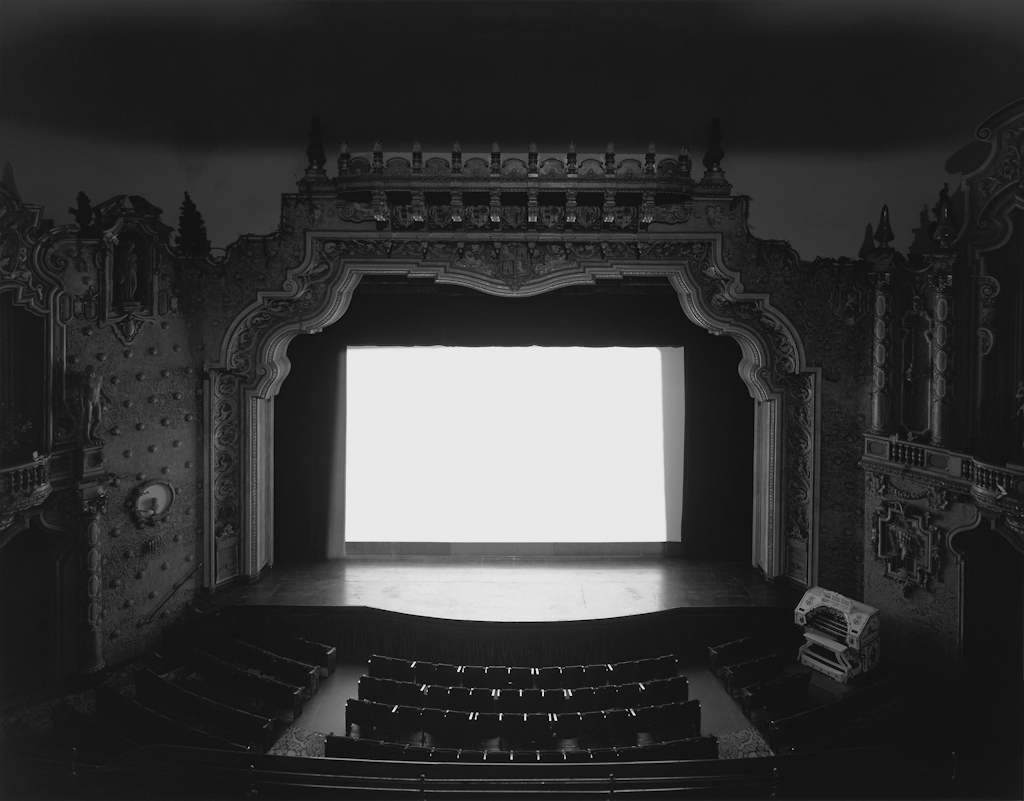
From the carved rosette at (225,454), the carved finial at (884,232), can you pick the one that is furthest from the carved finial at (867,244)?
the carved rosette at (225,454)

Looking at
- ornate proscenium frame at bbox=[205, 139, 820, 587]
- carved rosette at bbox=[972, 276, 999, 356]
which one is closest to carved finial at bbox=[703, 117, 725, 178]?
ornate proscenium frame at bbox=[205, 139, 820, 587]

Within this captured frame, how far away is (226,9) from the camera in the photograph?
19.2 feet

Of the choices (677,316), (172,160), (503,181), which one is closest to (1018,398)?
(677,316)

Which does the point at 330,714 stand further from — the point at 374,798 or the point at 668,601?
the point at 668,601

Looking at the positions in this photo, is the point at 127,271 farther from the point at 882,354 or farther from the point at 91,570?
the point at 882,354

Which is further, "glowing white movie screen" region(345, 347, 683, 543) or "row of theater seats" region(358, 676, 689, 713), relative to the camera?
"glowing white movie screen" region(345, 347, 683, 543)

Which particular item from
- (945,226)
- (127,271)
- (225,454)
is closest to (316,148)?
(127,271)

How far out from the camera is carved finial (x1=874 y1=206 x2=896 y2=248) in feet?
27.1

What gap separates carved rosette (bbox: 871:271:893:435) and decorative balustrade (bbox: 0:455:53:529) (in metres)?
9.47

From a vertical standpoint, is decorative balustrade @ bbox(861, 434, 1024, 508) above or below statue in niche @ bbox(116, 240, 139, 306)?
below

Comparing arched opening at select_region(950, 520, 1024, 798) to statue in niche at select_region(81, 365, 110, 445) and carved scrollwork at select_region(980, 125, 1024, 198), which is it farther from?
statue in niche at select_region(81, 365, 110, 445)

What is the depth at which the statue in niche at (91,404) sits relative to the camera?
7.65 m

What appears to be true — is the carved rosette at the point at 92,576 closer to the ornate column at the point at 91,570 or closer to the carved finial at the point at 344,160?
the ornate column at the point at 91,570

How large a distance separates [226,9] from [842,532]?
920 cm
